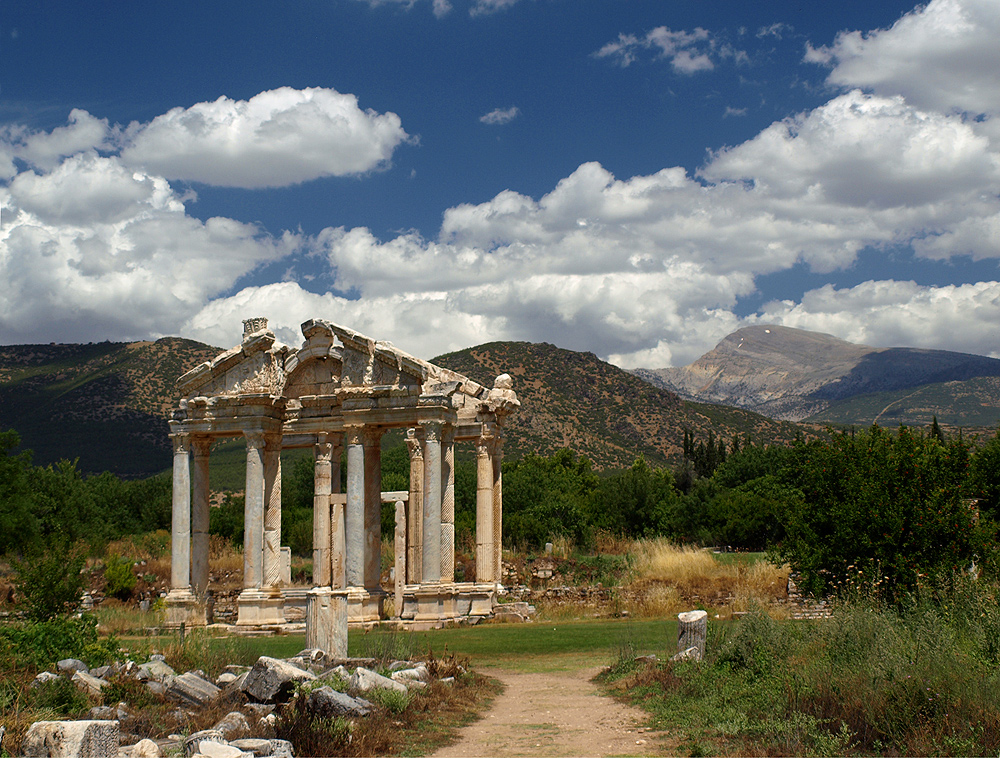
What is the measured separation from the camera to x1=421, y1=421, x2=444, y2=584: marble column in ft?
77.8

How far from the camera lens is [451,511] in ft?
82.7

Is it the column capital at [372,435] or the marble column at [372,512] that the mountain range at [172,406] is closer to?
the marble column at [372,512]

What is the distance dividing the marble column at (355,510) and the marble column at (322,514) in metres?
2.31

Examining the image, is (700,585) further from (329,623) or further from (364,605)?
(329,623)

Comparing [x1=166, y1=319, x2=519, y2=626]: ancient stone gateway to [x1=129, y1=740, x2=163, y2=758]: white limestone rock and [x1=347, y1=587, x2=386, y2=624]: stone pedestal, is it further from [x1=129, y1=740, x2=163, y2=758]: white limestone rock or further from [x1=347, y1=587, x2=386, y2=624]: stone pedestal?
[x1=129, y1=740, x2=163, y2=758]: white limestone rock

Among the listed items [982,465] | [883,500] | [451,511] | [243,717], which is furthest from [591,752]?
[982,465]

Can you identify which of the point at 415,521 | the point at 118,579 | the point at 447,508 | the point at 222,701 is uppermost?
the point at 447,508

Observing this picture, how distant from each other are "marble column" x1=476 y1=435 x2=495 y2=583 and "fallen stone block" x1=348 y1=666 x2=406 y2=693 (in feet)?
42.3

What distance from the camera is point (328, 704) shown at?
1138 centimetres

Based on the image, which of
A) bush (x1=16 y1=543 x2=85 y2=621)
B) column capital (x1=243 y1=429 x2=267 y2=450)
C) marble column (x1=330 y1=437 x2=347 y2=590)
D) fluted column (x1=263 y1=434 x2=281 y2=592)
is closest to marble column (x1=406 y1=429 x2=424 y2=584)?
marble column (x1=330 y1=437 x2=347 y2=590)

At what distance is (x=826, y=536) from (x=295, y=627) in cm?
1363

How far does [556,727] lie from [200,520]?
1625 centimetres

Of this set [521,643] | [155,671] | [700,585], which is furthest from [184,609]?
[700,585]

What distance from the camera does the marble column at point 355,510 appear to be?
895 inches
